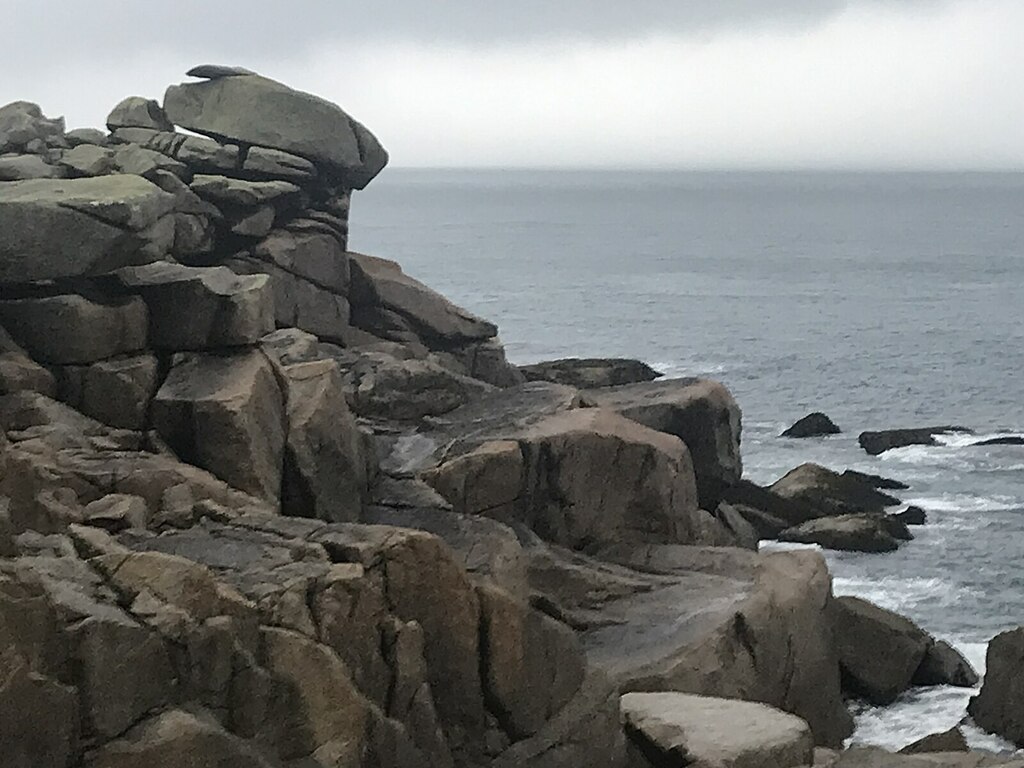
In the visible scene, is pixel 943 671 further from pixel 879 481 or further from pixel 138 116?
pixel 138 116

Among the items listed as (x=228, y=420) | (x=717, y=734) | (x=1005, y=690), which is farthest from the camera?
(x=1005, y=690)

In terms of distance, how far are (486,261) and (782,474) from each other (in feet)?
392

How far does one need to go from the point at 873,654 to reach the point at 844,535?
1311 cm

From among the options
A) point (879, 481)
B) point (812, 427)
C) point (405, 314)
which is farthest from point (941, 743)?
point (812, 427)

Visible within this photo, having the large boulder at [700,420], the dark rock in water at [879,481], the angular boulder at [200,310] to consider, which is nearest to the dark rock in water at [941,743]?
the large boulder at [700,420]

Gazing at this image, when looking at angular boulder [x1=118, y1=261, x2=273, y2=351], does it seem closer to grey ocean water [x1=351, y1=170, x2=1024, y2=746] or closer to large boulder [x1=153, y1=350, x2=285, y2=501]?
large boulder [x1=153, y1=350, x2=285, y2=501]

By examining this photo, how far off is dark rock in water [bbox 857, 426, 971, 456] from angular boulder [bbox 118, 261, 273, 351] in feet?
135

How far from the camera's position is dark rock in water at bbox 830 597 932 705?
34.8 meters

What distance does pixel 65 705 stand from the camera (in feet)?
47.1

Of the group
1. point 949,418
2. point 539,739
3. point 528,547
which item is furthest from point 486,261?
point 539,739

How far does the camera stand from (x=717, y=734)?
1997cm

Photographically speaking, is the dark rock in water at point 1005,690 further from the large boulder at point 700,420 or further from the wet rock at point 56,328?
the wet rock at point 56,328

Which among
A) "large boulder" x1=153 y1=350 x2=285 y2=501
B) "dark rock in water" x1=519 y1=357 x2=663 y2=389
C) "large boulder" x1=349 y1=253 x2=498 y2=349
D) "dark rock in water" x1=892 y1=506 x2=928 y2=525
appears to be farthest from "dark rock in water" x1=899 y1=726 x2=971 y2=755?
"dark rock in water" x1=519 y1=357 x2=663 y2=389

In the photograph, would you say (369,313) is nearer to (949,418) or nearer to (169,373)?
(169,373)
